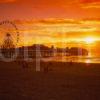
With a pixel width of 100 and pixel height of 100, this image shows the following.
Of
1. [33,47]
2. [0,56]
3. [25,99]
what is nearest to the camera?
[25,99]

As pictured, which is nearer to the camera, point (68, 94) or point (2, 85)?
point (68, 94)

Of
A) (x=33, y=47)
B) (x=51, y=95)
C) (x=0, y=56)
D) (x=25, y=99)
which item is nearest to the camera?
(x=25, y=99)

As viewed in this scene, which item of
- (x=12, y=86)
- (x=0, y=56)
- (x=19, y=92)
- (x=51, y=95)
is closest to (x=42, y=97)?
(x=51, y=95)

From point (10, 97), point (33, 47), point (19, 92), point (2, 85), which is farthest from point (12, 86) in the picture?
point (33, 47)

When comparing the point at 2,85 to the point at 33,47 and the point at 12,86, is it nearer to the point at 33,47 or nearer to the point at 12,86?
the point at 12,86

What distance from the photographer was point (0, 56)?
246 ft

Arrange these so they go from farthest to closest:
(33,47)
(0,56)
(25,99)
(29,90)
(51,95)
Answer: (33,47) < (0,56) < (29,90) < (51,95) < (25,99)

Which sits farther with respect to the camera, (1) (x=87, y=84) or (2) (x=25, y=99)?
(1) (x=87, y=84)

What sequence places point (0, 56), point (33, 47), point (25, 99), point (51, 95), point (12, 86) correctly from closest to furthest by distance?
point (25, 99)
point (51, 95)
point (12, 86)
point (0, 56)
point (33, 47)

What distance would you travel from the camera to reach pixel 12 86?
65.5 ft

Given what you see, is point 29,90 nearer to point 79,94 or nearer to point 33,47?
point 79,94

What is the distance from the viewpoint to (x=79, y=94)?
17141 millimetres

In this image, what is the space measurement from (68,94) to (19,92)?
2459 millimetres

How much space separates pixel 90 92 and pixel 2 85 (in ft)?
17.9
